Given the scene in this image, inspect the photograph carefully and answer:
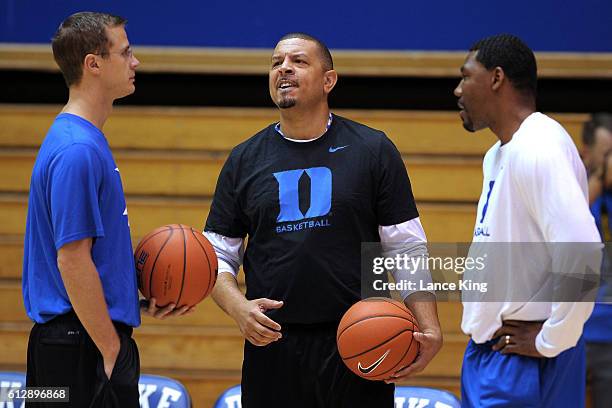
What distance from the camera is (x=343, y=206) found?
346 centimetres

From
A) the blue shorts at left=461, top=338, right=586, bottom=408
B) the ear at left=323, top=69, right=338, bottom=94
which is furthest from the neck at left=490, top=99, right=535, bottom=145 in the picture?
the blue shorts at left=461, top=338, right=586, bottom=408

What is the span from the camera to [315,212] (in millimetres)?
3469

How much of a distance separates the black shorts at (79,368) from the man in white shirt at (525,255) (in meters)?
1.30

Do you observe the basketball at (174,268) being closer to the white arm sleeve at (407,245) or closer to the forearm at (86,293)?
the forearm at (86,293)

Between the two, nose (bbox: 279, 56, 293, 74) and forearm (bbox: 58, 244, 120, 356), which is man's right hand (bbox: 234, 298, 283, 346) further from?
nose (bbox: 279, 56, 293, 74)

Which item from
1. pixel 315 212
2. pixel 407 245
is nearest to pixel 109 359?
pixel 315 212

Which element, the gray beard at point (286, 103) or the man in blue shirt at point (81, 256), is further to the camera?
the gray beard at point (286, 103)

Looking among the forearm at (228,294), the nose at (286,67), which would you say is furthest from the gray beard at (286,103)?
the forearm at (228,294)

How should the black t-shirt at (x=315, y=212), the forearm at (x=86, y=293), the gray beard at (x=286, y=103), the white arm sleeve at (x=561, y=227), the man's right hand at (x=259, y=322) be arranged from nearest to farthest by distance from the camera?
the forearm at (x=86, y=293)
the white arm sleeve at (x=561, y=227)
the man's right hand at (x=259, y=322)
the black t-shirt at (x=315, y=212)
the gray beard at (x=286, y=103)

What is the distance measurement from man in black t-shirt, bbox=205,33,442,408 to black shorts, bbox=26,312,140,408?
58 cm

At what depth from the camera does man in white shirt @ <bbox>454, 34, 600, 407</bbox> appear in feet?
10.1

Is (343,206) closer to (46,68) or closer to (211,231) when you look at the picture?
(211,231)

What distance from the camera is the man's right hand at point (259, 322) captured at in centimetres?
331

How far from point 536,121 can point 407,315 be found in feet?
2.86
